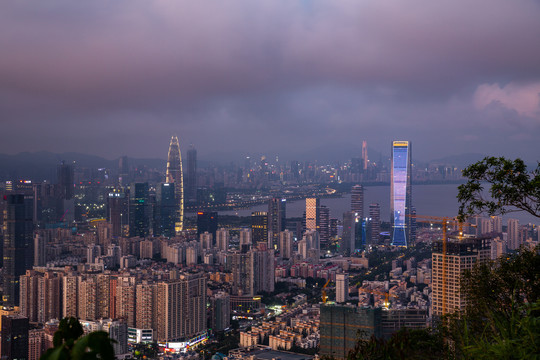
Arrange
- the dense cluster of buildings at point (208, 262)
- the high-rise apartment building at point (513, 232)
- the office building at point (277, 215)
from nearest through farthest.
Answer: the dense cluster of buildings at point (208, 262), the high-rise apartment building at point (513, 232), the office building at point (277, 215)

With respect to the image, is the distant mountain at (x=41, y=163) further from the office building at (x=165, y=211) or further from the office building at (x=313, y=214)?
the office building at (x=313, y=214)

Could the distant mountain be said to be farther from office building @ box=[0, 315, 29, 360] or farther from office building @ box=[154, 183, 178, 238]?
office building @ box=[0, 315, 29, 360]

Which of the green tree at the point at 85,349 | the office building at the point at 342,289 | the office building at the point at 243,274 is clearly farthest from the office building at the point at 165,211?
the green tree at the point at 85,349

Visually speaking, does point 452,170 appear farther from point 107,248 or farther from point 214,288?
point 107,248

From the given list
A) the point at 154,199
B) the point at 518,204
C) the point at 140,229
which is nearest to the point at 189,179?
the point at 154,199

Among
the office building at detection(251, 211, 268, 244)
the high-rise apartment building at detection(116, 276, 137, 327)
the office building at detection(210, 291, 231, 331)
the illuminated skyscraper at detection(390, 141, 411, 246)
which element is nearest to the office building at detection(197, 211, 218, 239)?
the office building at detection(251, 211, 268, 244)

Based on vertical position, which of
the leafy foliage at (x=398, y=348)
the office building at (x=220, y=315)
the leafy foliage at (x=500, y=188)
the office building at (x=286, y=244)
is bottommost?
the office building at (x=220, y=315)

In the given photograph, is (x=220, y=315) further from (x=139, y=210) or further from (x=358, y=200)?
(x=358, y=200)
